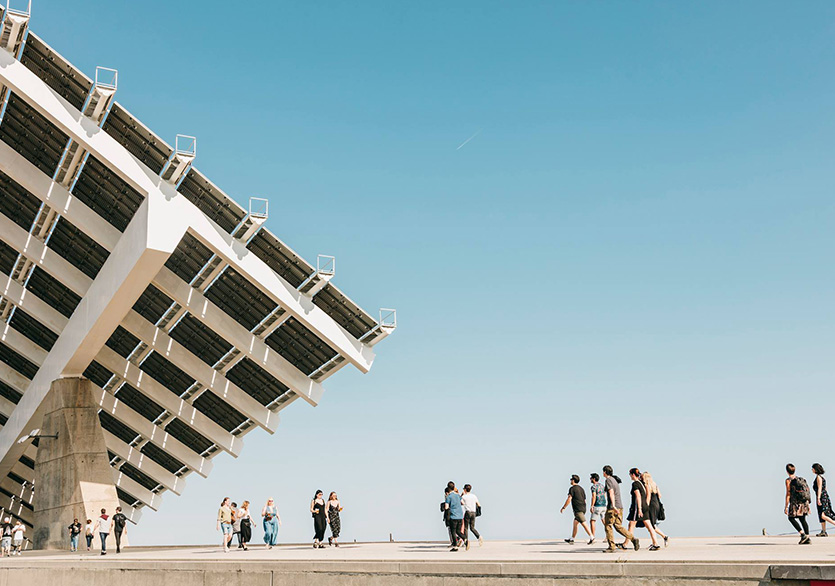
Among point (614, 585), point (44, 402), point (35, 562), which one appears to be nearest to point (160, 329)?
point (44, 402)

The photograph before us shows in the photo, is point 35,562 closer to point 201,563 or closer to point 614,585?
point 201,563

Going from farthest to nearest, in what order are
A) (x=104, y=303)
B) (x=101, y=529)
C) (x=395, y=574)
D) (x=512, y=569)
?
1. (x=104, y=303)
2. (x=101, y=529)
3. (x=395, y=574)
4. (x=512, y=569)

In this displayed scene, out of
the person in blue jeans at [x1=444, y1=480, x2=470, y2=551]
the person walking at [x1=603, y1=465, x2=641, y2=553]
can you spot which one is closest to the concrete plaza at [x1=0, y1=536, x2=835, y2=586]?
the person walking at [x1=603, y1=465, x2=641, y2=553]

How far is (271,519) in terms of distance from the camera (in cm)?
1973

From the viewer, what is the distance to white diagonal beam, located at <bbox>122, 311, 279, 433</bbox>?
1097 inches

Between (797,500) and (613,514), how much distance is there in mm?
3322

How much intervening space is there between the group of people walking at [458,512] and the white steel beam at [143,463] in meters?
24.2

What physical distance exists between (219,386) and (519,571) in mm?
20472

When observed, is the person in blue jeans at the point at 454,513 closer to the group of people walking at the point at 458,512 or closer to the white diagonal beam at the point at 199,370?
the group of people walking at the point at 458,512

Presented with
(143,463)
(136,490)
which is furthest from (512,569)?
(136,490)

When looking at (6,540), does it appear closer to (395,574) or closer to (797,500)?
(395,574)

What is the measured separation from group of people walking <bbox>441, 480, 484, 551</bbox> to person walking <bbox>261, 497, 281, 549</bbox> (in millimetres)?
5415

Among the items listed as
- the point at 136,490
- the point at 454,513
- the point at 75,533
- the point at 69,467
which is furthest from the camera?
the point at 136,490

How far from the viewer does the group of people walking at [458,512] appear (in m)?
15.9
